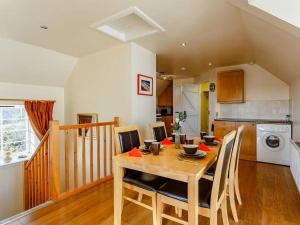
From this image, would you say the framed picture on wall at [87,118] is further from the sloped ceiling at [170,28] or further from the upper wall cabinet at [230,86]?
the upper wall cabinet at [230,86]

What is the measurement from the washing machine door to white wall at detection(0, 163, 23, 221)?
487 cm

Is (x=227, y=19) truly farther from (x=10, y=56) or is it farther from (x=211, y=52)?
(x=10, y=56)

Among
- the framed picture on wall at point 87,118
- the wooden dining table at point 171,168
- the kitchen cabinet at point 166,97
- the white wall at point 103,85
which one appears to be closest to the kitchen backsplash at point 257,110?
the kitchen cabinet at point 166,97

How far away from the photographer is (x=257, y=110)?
430cm

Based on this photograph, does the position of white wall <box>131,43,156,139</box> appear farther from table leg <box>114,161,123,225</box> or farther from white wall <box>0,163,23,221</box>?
white wall <box>0,163,23,221</box>

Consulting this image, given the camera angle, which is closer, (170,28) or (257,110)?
(170,28)

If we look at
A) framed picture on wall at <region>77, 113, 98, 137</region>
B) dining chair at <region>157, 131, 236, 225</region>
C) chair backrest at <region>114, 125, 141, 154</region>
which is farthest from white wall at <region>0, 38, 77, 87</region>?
dining chair at <region>157, 131, 236, 225</region>

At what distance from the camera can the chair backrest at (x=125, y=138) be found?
1.94m

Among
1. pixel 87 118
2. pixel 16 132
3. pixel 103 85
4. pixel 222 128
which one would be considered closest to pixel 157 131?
pixel 103 85

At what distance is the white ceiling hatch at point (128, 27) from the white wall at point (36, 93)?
2205 mm

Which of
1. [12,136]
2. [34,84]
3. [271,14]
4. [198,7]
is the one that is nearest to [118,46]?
[198,7]

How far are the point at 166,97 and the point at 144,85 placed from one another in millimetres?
3880

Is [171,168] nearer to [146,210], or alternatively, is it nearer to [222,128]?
[146,210]

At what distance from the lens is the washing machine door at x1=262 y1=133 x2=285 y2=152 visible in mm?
3496
